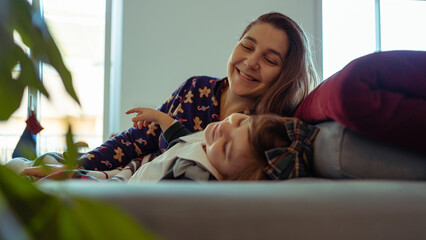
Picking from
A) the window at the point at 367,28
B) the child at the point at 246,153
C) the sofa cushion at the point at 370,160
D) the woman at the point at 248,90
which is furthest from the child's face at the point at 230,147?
the window at the point at 367,28

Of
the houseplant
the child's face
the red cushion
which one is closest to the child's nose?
the child's face

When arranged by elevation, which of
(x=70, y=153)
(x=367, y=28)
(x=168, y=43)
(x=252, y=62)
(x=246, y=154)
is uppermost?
(x=367, y=28)

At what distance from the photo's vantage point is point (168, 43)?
3611 millimetres

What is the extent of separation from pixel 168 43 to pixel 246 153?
9.76 feet

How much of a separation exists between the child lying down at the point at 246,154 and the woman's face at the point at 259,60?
16.9 inches

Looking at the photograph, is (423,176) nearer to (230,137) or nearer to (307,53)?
(230,137)

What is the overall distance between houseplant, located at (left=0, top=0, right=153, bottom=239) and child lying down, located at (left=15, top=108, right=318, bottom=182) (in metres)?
0.55

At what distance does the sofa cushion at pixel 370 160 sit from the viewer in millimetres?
609

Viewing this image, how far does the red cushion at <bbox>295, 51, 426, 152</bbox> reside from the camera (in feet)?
1.94

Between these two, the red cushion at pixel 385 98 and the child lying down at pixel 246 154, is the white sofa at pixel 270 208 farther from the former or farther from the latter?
the child lying down at pixel 246 154

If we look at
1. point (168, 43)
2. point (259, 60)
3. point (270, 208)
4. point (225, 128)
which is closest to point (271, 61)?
point (259, 60)

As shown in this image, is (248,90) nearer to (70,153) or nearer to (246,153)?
(246,153)

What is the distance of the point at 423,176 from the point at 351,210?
1.08 ft

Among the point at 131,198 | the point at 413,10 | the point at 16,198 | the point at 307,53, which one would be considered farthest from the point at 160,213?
the point at 413,10
